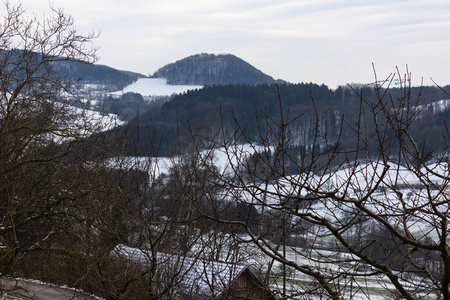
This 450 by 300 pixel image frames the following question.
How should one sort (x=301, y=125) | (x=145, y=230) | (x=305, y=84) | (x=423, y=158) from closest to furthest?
(x=423, y=158) → (x=145, y=230) → (x=301, y=125) → (x=305, y=84)

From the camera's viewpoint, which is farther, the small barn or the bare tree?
the small barn

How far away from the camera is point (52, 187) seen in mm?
15102

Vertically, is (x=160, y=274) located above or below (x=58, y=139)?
below

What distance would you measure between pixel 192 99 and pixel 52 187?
364 ft

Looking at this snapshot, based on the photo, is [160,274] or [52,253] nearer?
[160,274]

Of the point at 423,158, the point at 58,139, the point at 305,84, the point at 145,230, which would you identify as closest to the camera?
the point at 423,158

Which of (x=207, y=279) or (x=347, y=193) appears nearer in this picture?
(x=347, y=193)

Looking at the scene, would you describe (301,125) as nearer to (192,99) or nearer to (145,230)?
(192,99)

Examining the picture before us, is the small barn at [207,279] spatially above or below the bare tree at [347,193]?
below

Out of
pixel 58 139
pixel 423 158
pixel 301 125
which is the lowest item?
pixel 301 125

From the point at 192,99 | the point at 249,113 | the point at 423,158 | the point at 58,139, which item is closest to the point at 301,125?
the point at 249,113

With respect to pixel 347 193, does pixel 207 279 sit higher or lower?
lower

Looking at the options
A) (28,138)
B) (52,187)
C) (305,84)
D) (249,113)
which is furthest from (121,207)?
(305,84)

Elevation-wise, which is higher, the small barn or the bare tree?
the bare tree
